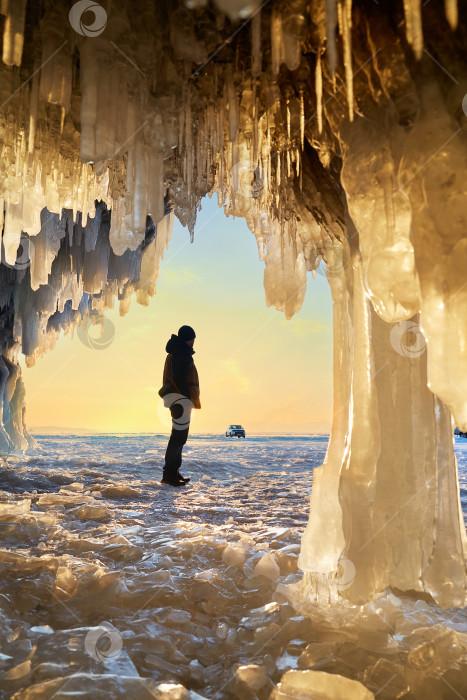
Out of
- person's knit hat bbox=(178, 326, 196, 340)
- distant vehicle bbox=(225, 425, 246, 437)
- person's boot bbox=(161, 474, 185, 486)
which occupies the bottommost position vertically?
distant vehicle bbox=(225, 425, 246, 437)

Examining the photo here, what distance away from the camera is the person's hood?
571cm

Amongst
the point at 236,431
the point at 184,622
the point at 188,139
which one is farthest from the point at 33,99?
the point at 236,431

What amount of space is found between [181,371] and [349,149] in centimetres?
413

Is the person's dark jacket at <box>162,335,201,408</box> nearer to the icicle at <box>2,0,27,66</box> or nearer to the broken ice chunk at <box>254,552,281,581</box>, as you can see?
the broken ice chunk at <box>254,552,281,581</box>

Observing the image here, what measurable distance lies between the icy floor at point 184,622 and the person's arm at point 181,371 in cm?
266

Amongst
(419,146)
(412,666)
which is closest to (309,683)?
(412,666)

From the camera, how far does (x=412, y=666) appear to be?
1.37m

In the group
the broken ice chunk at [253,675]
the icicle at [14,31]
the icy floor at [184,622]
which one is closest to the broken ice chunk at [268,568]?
the icy floor at [184,622]

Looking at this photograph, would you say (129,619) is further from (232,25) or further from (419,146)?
(232,25)

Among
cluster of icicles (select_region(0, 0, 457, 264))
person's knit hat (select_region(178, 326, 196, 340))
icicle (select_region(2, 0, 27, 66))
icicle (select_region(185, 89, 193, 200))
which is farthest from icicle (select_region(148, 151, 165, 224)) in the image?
person's knit hat (select_region(178, 326, 196, 340))

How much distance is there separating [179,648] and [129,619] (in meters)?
0.28

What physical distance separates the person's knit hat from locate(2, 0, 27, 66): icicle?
13.7 feet

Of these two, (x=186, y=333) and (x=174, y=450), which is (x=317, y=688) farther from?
(x=186, y=333)

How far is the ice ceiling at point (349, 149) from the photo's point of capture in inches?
62.7
